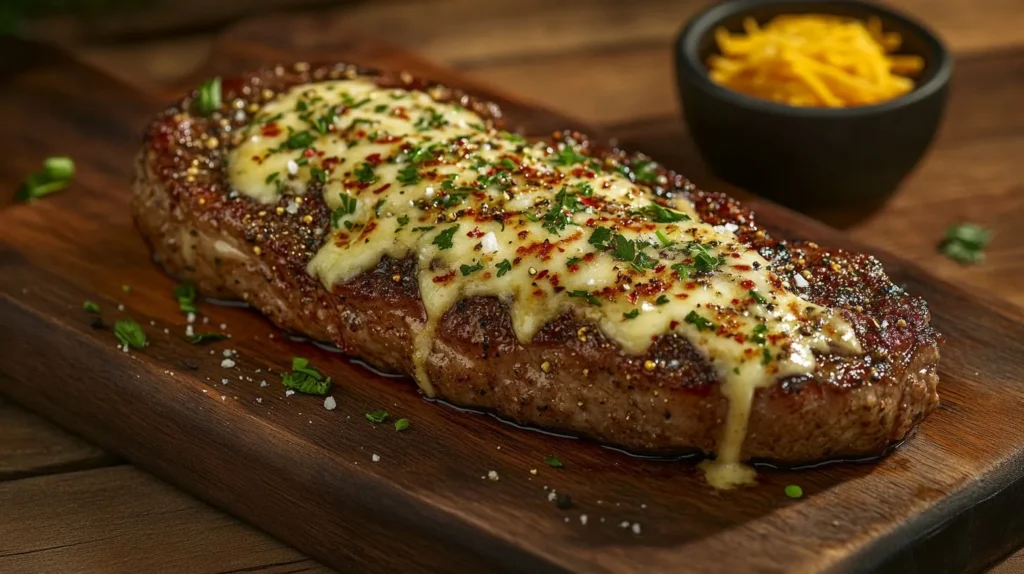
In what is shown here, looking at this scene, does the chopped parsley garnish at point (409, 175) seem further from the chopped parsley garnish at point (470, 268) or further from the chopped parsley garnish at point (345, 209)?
the chopped parsley garnish at point (470, 268)

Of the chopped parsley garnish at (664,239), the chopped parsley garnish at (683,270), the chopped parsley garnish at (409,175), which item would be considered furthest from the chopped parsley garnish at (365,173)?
the chopped parsley garnish at (683,270)

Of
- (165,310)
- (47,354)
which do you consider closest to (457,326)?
(165,310)

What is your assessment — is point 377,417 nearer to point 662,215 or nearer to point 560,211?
point 560,211

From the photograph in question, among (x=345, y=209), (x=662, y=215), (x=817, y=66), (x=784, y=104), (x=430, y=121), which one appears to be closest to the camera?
(x=662, y=215)

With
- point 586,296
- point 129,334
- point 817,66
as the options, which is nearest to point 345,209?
point 129,334

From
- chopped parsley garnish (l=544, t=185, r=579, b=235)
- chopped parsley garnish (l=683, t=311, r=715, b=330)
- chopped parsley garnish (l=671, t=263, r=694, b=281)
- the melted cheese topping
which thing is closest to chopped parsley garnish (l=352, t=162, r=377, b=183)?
the melted cheese topping
